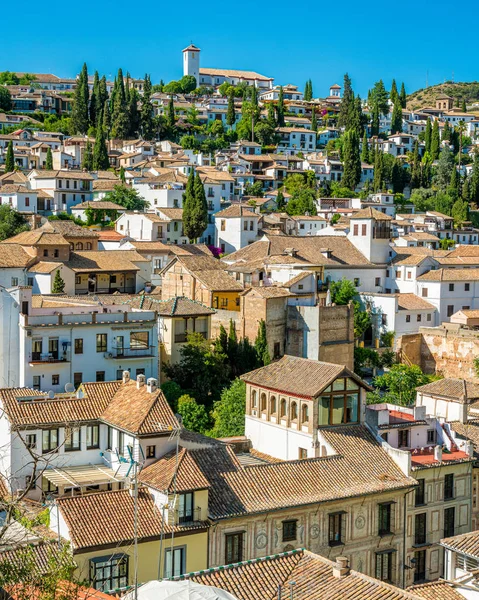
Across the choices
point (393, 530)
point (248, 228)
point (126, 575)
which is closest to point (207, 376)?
point (393, 530)

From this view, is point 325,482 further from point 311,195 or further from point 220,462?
point 311,195

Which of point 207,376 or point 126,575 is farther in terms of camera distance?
point 207,376

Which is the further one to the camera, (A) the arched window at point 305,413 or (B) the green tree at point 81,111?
(B) the green tree at point 81,111

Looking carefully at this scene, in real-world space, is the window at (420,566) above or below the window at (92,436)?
below

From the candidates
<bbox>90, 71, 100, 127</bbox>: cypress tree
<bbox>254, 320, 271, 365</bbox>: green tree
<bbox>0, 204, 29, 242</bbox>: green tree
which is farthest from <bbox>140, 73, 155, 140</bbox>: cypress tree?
<bbox>254, 320, 271, 365</bbox>: green tree

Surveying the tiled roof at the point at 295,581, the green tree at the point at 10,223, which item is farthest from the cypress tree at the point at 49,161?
the tiled roof at the point at 295,581

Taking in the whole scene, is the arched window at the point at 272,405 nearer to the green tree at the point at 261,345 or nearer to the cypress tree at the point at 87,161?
the green tree at the point at 261,345

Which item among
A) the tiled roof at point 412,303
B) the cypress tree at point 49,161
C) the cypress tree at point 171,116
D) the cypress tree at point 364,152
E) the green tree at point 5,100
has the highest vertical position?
the green tree at point 5,100
